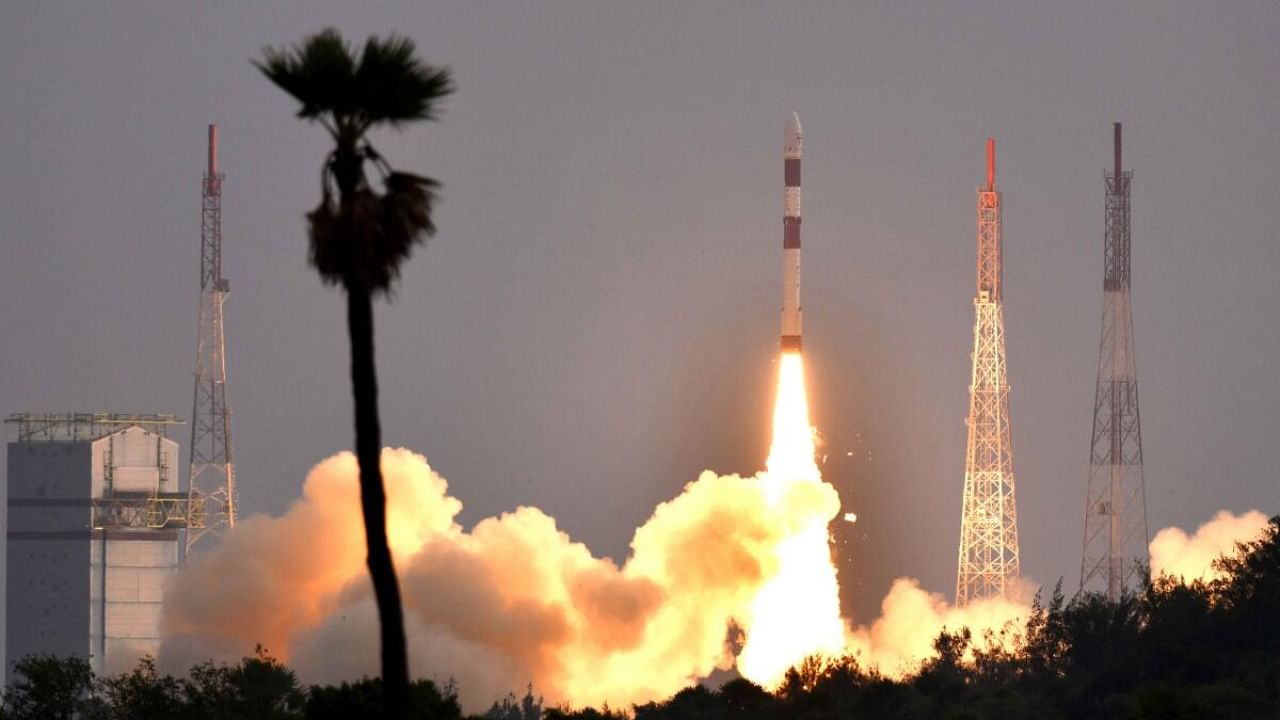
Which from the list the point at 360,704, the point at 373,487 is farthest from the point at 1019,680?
the point at 373,487

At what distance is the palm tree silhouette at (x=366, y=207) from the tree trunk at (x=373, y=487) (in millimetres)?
15

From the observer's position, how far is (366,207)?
165 ft

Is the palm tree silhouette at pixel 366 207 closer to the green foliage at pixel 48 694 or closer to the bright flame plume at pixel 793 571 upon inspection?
the green foliage at pixel 48 694

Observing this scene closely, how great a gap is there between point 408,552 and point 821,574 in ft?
54.7

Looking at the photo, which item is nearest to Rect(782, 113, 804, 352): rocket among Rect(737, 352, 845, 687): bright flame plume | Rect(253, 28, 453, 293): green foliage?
Rect(737, 352, 845, 687): bright flame plume

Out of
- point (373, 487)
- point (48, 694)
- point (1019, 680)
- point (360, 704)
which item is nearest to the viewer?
point (373, 487)

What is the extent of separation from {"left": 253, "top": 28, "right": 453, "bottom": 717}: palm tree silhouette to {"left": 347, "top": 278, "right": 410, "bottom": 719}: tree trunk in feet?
0.05

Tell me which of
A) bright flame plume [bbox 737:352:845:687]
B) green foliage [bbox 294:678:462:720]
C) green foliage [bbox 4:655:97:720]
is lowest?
green foliage [bbox 294:678:462:720]

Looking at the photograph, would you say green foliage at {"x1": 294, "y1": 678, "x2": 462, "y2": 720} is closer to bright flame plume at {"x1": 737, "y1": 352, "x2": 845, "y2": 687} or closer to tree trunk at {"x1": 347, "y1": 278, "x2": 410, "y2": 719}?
tree trunk at {"x1": 347, "y1": 278, "x2": 410, "y2": 719}

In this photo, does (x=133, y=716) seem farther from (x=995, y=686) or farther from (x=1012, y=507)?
(x=1012, y=507)

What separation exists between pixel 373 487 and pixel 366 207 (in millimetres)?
4326

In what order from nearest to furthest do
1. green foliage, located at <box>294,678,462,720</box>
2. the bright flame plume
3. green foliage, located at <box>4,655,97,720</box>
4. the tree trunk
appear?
the tree trunk → green foliage, located at <box>294,678,462,720</box> → green foliage, located at <box>4,655,97,720</box> → the bright flame plume

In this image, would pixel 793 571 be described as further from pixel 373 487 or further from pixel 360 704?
pixel 373 487

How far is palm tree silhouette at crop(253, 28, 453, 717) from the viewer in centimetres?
4953
